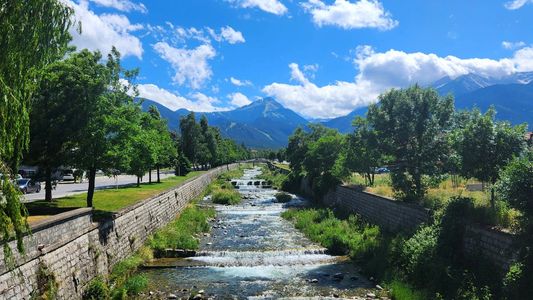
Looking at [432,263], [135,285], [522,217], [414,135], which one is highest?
[414,135]

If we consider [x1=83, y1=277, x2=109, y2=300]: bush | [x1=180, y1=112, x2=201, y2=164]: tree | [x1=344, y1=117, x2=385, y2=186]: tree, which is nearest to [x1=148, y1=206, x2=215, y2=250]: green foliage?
[x1=83, y1=277, x2=109, y2=300]: bush

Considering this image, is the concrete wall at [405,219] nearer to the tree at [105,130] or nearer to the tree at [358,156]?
the tree at [358,156]

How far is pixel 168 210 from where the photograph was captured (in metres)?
33.7

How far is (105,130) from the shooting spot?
20.3 meters

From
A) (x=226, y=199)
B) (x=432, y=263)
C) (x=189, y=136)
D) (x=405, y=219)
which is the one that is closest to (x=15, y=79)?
(x=432, y=263)

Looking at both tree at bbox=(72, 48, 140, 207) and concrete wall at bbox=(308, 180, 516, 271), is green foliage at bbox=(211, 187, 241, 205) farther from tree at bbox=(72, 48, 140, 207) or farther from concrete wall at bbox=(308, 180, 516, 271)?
tree at bbox=(72, 48, 140, 207)

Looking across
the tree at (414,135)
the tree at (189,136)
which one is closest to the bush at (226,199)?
the tree at (414,135)

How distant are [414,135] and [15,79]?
23611mm

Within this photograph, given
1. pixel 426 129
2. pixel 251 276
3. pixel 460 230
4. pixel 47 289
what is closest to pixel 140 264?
pixel 251 276

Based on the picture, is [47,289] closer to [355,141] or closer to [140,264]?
[140,264]

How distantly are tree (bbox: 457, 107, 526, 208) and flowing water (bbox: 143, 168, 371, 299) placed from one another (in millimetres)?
6845

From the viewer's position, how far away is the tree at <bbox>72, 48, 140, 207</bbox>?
1991cm

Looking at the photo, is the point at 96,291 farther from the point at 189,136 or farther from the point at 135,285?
the point at 189,136

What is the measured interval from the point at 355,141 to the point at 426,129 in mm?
10135
